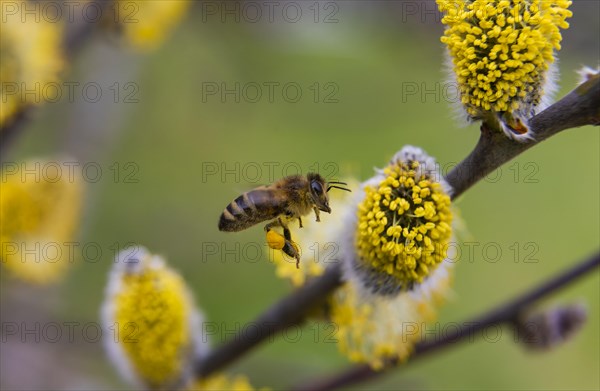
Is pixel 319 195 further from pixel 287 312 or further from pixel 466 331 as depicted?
pixel 466 331

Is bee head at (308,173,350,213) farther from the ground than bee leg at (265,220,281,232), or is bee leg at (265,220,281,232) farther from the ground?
bee head at (308,173,350,213)

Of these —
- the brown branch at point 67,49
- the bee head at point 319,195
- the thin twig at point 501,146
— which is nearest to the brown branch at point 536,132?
the thin twig at point 501,146

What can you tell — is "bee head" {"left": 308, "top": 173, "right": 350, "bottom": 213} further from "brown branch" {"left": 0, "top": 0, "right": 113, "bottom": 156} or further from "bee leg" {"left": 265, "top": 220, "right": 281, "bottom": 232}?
"brown branch" {"left": 0, "top": 0, "right": 113, "bottom": 156}

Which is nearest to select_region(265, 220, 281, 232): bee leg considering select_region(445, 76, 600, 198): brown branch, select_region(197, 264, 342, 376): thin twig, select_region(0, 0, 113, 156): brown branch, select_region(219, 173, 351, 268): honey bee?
select_region(219, 173, 351, 268): honey bee

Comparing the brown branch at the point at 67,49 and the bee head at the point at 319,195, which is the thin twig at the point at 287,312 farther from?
the brown branch at the point at 67,49

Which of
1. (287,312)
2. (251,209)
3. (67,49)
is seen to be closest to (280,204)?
(251,209)

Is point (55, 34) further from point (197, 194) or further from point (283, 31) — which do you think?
point (197, 194)

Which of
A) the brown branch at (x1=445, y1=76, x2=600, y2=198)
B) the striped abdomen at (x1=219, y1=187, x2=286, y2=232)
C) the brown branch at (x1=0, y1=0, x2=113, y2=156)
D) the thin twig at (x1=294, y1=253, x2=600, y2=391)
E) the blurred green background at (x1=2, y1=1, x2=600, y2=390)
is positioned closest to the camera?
the brown branch at (x1=445, y1=76, x2=600, y2=198)

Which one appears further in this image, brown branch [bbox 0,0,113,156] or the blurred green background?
the blurred green background
